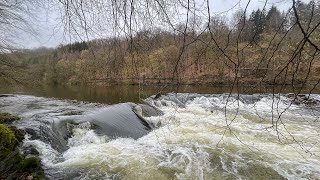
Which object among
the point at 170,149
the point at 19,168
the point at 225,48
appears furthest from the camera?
the point at 170,149

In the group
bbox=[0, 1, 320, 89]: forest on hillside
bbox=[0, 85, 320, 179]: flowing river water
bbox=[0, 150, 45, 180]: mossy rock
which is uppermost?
bbox=[0, 1, 320, 89]: forest on hillside

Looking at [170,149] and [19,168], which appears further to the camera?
[170,149]

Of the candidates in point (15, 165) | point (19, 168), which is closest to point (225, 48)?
point (19, 168)

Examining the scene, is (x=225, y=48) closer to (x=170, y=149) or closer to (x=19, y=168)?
(x=19, y=168)

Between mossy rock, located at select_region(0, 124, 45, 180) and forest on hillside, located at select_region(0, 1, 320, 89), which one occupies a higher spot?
forest on hillside, located at select_region(0, 1, 320, 89)

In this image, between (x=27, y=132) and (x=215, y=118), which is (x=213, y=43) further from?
(x=215, y=118)

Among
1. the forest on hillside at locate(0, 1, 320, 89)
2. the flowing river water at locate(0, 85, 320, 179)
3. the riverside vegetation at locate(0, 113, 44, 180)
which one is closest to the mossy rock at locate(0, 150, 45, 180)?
the riverside vegetation at locate(0, 113, 44, 180)

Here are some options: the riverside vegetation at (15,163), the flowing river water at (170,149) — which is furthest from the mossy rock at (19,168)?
the flowing river water at (170,149)

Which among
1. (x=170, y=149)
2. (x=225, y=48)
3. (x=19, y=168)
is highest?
(x=225, y=48)

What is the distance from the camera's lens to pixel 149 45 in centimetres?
191

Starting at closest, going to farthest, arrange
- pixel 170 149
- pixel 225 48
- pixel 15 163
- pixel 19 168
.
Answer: pixel 225 48
pixel 19 168
pixel 15 163
pixel 170 149

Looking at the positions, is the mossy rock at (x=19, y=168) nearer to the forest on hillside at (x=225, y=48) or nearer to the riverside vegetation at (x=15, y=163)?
the riverside vegetation at (x=15, y=163)

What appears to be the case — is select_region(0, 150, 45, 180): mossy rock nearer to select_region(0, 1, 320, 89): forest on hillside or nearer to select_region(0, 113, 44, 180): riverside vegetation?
select_region(0, 113, 44, 180): riverside vegetation

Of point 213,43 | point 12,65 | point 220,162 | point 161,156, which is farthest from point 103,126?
point 213,43
